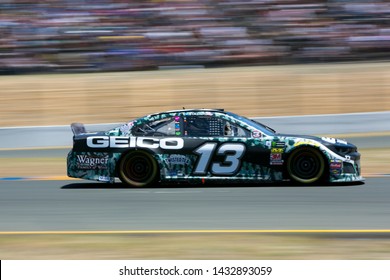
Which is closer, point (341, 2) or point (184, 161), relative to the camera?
point (184, 161)

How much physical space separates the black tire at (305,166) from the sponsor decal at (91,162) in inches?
107

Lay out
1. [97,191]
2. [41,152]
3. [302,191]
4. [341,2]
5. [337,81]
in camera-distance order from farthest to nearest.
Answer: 1. [341,2]
2. [337,81]
3. [41,152]
4. [97,191]
5. [302,191]

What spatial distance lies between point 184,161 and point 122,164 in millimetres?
942

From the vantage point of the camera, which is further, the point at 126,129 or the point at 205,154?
the point at 126,129

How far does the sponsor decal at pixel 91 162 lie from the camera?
10.9 meters

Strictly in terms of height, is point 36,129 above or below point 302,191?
above

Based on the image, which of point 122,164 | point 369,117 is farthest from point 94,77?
point 122,164

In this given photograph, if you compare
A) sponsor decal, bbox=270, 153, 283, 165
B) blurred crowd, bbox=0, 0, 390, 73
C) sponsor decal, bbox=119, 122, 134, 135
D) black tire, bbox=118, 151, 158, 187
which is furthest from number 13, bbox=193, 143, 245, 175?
blurred crowd, bbox=0, 0, 390, 73

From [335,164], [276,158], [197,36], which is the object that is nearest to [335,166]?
[335,164]

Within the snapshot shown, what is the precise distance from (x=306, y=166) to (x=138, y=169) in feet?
8.16

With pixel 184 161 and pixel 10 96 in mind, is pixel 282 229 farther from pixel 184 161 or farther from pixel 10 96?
pixel 10 96

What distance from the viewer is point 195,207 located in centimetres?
916

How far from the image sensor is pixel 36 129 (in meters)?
18.4

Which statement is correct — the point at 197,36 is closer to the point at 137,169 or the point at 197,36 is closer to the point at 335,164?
the point at 137,169
